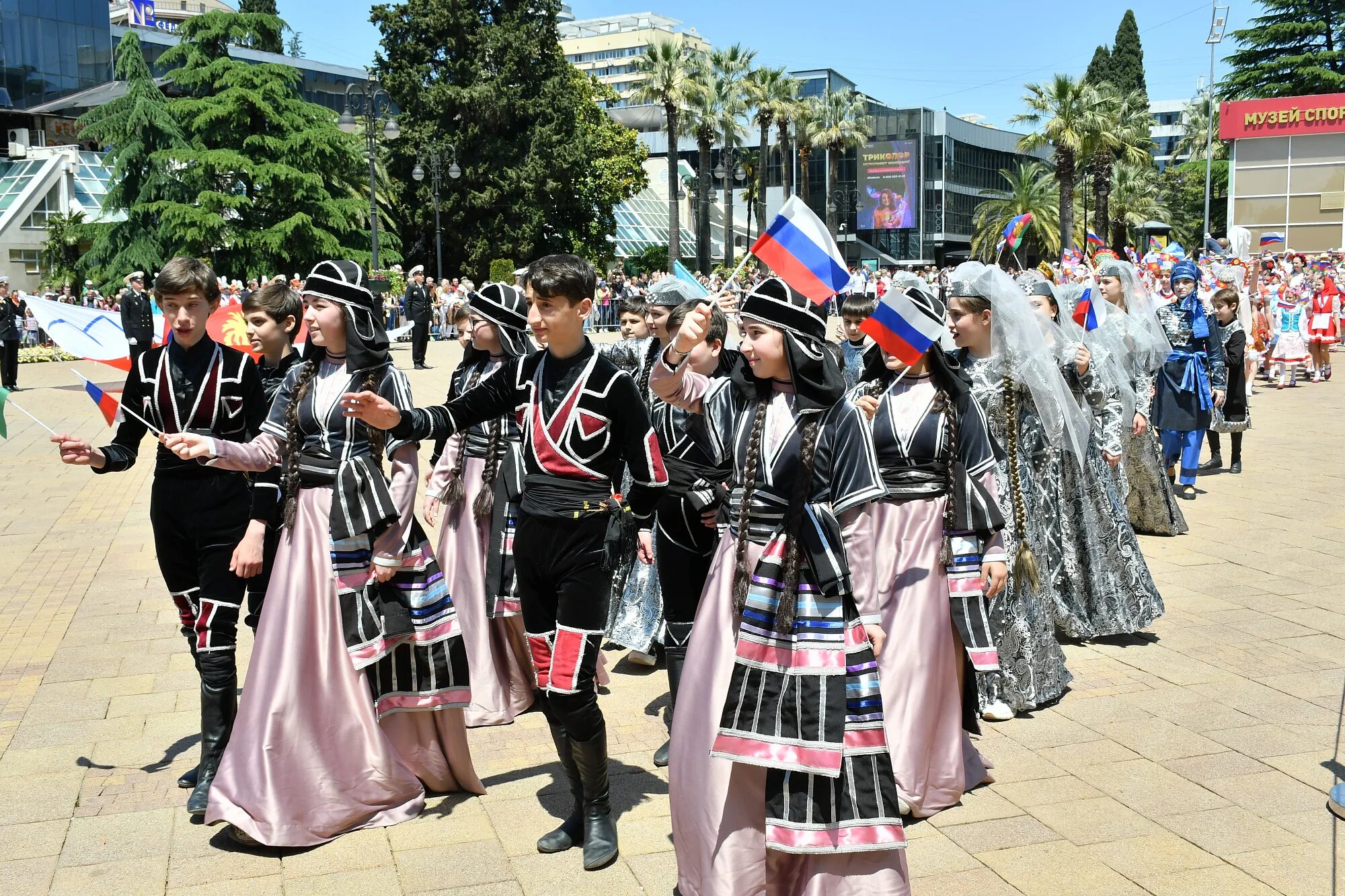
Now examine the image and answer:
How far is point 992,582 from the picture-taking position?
4.66m

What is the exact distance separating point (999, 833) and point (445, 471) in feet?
10.1

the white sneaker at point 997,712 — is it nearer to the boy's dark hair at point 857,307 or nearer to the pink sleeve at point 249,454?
the boy's dark hair at point 857,307

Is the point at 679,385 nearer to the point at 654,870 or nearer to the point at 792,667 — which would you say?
the point at 792,667

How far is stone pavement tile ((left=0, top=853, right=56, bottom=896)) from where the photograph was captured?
13.3ft

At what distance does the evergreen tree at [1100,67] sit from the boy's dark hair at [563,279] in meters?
87.5

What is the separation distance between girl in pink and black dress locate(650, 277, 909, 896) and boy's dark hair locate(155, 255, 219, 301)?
223 centimetres

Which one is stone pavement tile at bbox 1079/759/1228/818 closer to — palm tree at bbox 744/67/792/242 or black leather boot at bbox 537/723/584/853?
black leather boot at bbox 537/723/584/853

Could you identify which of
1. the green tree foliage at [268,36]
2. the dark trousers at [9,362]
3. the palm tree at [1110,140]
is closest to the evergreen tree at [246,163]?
the green tree foliage at [268,36]

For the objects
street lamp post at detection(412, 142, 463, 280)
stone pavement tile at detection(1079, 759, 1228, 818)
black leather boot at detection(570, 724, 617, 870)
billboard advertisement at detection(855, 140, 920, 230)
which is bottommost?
stone pavement tile at detection(1079, 759, 1228, 818)

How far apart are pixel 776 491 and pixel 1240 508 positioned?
8600mm

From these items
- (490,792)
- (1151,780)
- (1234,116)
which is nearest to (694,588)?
(490,792)

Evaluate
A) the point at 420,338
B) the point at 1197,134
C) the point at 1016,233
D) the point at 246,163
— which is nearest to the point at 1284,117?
the point at 420,338

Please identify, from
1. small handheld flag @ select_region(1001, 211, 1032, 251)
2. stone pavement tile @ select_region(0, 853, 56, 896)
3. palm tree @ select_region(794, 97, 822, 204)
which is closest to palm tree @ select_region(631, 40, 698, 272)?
palm tree @ select_region(794, 97, 822, 204)

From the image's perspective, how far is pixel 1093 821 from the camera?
178 inches
